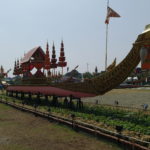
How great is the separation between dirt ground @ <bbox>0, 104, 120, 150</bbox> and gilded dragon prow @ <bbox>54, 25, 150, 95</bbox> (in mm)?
3906

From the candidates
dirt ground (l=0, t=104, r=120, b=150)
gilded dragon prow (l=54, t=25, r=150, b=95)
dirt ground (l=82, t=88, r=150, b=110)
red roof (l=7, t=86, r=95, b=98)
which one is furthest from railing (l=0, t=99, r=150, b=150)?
dirt ground (l=82, t=88, r=150, b=110)

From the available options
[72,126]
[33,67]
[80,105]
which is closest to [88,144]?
[72,126]

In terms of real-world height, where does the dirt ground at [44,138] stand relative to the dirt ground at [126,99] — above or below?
below

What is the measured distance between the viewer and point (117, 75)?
15.0 m

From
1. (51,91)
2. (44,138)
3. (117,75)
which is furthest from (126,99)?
(44,138)

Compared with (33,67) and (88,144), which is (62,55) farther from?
(88,144)

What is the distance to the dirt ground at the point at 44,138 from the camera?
30.7 feet

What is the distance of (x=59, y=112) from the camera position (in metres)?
17.1

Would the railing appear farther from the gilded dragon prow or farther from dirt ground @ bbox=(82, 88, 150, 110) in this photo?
dirt ground @ bbox=(82, 88, 150, 110)

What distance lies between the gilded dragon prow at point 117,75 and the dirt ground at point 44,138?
391cm

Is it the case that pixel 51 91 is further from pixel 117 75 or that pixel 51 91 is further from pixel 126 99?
pixel 126 99

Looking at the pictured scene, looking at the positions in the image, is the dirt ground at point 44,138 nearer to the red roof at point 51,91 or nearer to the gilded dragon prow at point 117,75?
the gilded dragon prow at point 117,75

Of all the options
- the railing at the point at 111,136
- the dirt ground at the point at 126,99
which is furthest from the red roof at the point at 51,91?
the dirt ground at the point at 126,99

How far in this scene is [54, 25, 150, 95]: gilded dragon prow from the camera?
42.1 feet
